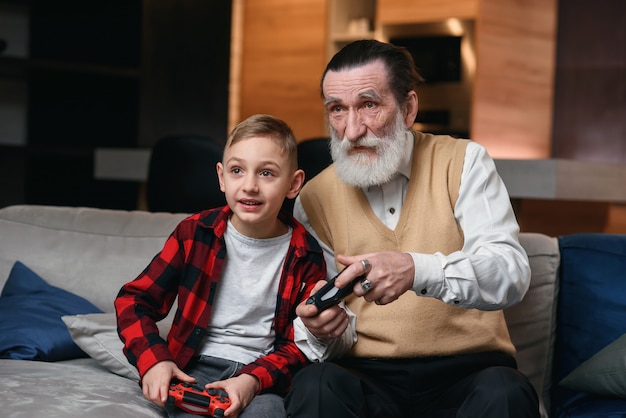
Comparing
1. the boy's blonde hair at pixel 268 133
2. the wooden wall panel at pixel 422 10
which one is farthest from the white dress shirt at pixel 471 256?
the wooden wall panel at pixel 422 10

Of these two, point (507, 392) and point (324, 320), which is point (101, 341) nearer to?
point (324, 320)

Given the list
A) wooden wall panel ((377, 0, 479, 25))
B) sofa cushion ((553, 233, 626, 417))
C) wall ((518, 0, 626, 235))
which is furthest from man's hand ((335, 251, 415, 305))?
wall ((518, 0, 626, 235))

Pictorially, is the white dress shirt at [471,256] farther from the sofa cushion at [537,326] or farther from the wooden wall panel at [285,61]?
the wooden wall panel at [285,61]

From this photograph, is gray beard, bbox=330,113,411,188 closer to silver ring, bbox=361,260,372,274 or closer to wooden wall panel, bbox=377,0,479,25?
silver ring, bbox=361,260,372,274

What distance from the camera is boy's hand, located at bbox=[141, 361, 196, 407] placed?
66.6 inches

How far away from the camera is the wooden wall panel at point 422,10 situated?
187 inches

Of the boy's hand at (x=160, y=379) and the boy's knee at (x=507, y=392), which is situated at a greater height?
the boy's knee at (x=507, y=392)

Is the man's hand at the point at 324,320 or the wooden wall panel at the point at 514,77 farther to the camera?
the wooden wall panel at the point at 514,77

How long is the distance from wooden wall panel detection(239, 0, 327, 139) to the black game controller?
4.34m

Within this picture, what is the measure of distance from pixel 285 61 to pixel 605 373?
4.58 metres

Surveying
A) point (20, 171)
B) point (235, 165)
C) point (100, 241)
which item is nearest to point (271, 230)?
point (235, 165)

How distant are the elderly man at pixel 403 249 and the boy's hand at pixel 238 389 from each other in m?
0.09

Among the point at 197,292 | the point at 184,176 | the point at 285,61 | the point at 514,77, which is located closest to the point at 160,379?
the point at 197,292

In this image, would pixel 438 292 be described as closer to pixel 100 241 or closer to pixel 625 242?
pixel 625 242
